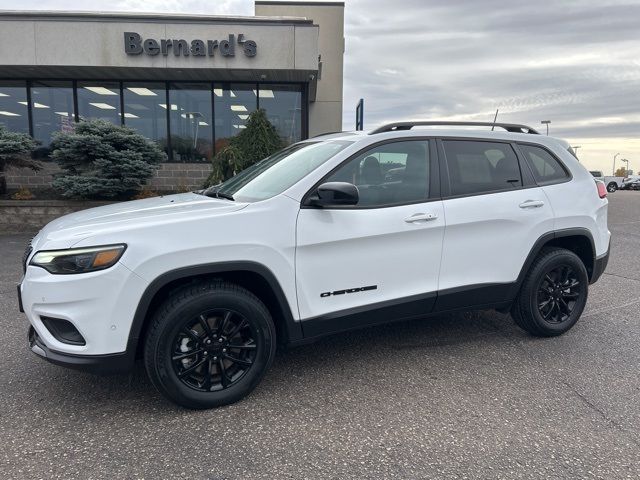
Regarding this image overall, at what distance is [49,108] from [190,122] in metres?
3.87

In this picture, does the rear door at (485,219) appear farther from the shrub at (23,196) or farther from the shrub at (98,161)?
the shrub at (23,196)

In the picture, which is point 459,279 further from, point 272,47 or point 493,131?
point 272,47

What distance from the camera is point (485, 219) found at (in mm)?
3725

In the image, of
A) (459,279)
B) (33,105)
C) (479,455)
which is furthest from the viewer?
(33,105)

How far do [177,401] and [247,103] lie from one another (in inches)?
471

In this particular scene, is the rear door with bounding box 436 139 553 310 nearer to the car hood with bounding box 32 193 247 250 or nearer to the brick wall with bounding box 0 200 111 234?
the car hood with bounding box 32 193 247 250

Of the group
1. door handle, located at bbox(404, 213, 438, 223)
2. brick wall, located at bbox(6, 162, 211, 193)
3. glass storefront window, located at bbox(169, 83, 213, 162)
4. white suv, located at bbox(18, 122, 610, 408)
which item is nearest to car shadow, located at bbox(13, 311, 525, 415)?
white suv, located at bbox(18, 122, 610, 408)

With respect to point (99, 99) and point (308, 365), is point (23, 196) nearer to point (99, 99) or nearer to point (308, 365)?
point (99, 99)

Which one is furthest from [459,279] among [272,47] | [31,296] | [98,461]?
[272,47]

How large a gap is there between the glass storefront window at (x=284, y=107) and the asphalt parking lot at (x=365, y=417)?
1076 cm

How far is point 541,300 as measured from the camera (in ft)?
13.6

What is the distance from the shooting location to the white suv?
2.73m

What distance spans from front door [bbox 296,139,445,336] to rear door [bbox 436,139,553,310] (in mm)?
143

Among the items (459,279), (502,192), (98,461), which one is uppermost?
(502,192)
